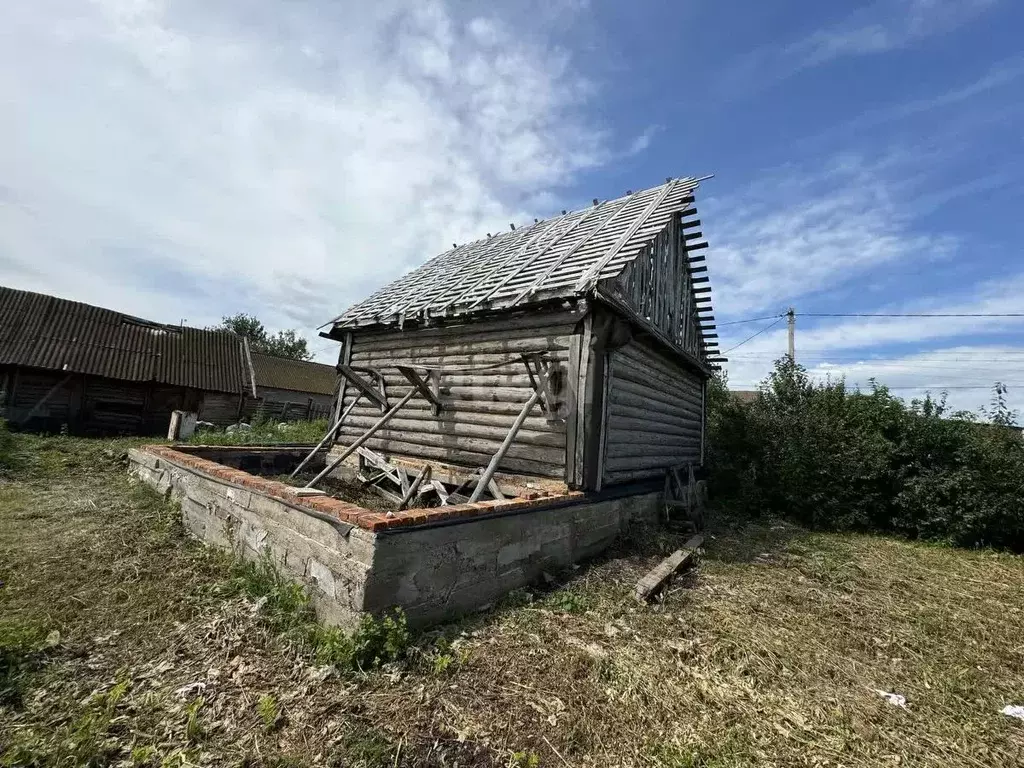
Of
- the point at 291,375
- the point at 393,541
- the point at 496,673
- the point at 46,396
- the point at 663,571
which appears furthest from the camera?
the point at 291,375

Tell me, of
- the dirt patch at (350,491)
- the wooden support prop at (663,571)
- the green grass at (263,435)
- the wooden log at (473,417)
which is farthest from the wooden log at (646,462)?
the green grass at (263,435)

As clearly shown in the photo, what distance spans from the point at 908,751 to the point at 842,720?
1.12 ft

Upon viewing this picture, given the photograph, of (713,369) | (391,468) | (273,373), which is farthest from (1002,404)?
(273,373)

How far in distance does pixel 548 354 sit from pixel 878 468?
8.15 meters

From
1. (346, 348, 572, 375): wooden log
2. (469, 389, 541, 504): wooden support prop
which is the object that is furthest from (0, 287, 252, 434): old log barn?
(469, 389, 541, 504): wooden support prop

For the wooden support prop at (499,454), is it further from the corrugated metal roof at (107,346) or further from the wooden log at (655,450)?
the corrugated metal roof at (107,346)

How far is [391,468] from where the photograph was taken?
8570mm

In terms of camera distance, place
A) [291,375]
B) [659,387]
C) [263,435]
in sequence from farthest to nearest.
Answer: [291,375] → [263,435] → [659,387]

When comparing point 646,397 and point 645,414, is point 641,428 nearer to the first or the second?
point 645,414

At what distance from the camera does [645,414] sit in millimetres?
8547

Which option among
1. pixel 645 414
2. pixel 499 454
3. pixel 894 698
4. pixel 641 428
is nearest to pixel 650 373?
pixel 645 414

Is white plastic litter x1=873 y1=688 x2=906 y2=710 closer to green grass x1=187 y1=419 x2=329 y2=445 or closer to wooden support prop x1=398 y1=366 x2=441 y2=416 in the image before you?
wooden support prop x1=398 y1=366 x2=441 y2=416

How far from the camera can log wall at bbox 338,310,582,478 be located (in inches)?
270

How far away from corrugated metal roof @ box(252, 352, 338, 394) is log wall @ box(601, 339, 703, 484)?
916 inches
